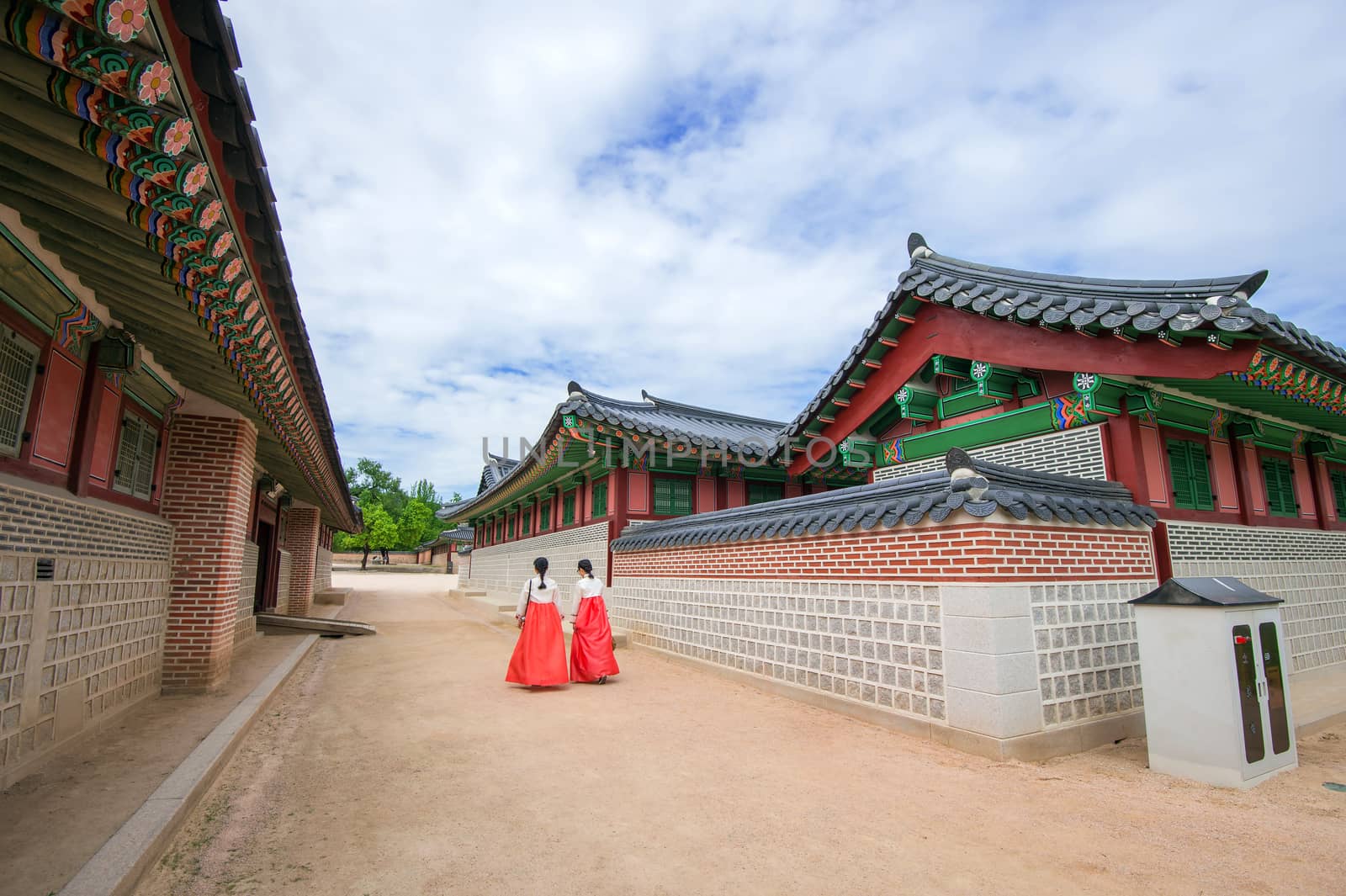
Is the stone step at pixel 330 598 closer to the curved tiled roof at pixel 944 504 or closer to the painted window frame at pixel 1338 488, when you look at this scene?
the curved tiled roof at pixel 944 504

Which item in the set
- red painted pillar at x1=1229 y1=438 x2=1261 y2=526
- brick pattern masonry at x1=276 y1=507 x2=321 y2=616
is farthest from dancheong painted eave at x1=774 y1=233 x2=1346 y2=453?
brick pattern masonry at x1=276 y1=507 x2=321 y2=616

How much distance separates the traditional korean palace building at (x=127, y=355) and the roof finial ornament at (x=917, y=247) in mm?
6096

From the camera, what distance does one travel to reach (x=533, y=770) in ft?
14.2

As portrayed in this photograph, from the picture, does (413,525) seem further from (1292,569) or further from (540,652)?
(1292,569)

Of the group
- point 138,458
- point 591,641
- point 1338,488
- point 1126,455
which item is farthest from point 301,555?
point 1338,488

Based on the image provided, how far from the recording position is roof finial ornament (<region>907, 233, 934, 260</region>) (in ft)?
23.9

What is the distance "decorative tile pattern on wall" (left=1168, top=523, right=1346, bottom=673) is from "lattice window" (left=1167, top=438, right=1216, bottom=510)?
0.83ft

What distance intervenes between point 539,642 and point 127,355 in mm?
4454

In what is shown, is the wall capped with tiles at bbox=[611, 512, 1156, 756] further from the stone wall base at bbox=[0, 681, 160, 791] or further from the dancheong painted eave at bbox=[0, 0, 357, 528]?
the stone wall base at bbox=[0, 681, 160, 791]

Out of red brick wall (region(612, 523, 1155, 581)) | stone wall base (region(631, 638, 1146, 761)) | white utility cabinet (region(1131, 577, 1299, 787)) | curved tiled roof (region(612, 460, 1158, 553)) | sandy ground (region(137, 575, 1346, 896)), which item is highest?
curved tiled roof (region(612, 460, 1158, 553))

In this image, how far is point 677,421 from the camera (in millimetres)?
14367

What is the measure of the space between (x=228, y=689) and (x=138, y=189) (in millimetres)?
5645

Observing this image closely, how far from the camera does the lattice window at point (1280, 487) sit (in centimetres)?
763

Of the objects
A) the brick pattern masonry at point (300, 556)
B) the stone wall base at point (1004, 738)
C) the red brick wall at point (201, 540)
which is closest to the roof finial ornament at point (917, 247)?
the stone wall base at point (1004, 738)
